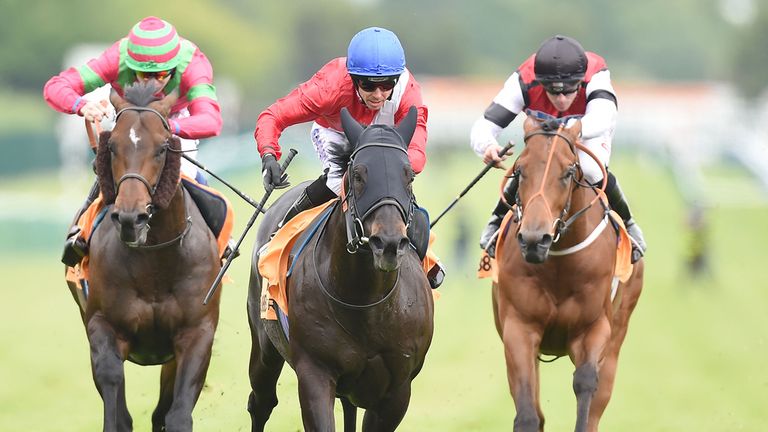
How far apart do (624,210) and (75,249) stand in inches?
136

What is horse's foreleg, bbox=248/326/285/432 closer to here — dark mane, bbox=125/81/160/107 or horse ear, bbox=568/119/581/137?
dark mane, bbox=125/81/160/107

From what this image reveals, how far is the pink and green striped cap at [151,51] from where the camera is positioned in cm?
787

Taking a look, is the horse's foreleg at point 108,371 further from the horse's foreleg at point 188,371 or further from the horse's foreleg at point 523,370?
the horse's foreleg at point 523,370

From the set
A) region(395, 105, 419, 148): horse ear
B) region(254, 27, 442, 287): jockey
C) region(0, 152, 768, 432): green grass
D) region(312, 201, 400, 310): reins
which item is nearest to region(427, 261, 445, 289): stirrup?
region(254, 27, 442, 287): jockey

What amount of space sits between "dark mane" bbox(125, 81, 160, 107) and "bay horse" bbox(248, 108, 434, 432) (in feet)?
3.88

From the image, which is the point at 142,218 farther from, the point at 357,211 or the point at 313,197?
the point at 357,211

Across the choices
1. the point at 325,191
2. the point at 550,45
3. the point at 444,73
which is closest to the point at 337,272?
the point at 325,191

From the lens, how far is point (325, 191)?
736cm

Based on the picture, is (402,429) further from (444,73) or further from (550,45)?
(444,73)

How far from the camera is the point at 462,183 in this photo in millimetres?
49469

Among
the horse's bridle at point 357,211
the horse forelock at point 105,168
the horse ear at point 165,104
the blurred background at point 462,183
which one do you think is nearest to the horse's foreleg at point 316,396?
the horse's bridle at point 357,211

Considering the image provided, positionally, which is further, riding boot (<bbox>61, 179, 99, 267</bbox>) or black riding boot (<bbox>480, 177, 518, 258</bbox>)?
black riding boot (<bbox>480, 177, 518, 258</bbox>)

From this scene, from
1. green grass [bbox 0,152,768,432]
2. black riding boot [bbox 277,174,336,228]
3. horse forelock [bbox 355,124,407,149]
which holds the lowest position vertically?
green grass [bbox 0,152,768,432]

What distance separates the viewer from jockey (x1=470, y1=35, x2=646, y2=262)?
307 inches
